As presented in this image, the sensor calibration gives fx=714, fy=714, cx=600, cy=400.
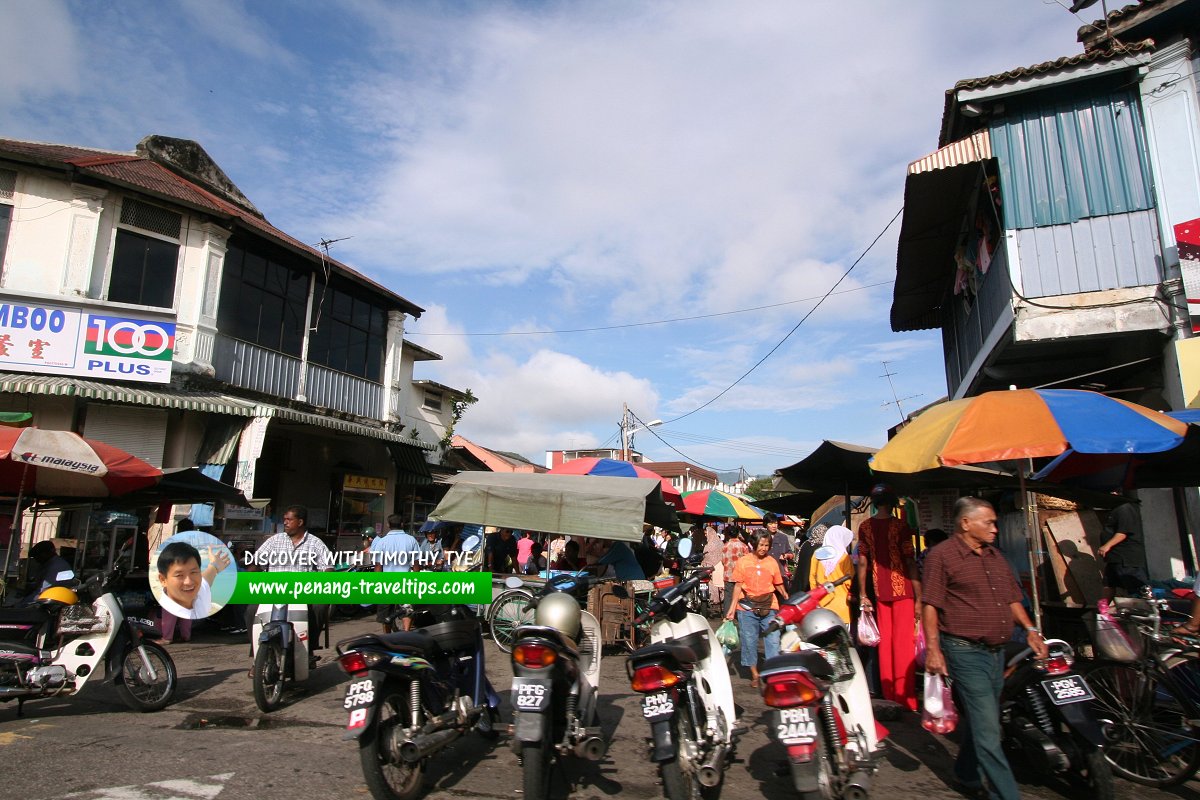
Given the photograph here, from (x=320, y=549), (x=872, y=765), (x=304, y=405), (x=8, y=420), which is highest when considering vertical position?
(x=304, y=405)

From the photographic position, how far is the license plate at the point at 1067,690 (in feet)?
12.3

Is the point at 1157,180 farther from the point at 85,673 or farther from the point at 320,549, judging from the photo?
the point at 85,673

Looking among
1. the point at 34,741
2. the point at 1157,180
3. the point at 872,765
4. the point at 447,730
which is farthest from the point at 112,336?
the point at 1157,180

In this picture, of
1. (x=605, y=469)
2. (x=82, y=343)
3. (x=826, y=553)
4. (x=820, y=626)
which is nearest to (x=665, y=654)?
(x=820, y=626)

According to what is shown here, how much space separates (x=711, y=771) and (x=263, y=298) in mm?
13710

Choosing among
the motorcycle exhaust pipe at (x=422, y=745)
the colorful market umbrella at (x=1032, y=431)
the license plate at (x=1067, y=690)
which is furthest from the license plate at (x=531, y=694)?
the colorful market umbrella at (x=1032, y=431)

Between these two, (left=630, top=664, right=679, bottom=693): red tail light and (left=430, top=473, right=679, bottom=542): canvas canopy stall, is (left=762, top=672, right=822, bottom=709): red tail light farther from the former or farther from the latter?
(left=430, top=473, right=679, bottom=542): canvas canopy stall

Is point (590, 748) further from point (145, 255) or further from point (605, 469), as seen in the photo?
point (145, 255)

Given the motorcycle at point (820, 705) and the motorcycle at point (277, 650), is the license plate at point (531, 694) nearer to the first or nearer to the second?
the motorcycle at point (820, 705)

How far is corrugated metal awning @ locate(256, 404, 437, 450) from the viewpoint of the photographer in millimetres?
13133

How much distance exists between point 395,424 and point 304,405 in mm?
3228

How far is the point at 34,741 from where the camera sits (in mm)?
4809

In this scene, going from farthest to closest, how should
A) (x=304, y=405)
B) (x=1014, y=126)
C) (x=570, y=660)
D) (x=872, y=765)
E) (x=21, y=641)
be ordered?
(x=304, y=405) < (x=1014, y=126) < (x=21, y=641) < (x=570, y=660) < (x=872, y=765)

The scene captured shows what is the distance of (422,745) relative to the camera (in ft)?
12.8
